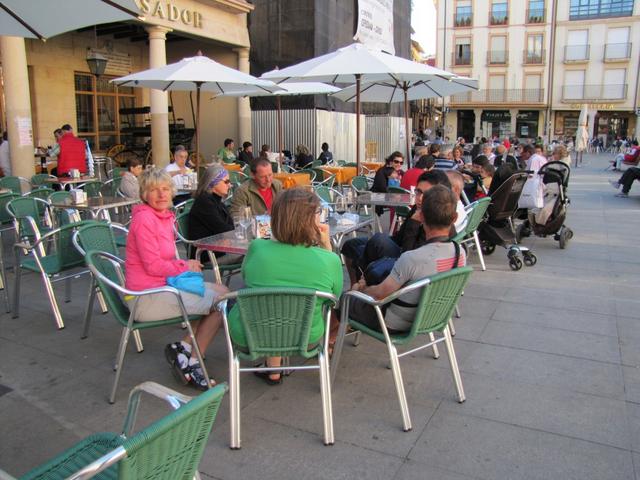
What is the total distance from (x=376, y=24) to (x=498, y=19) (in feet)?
91.3

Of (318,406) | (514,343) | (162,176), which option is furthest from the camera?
(514,343)

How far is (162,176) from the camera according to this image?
3.44 metres

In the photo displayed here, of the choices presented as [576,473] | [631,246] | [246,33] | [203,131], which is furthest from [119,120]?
[576,473]

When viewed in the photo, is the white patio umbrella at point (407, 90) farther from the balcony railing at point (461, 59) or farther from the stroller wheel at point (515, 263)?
the balcony railing at point (461, 59)

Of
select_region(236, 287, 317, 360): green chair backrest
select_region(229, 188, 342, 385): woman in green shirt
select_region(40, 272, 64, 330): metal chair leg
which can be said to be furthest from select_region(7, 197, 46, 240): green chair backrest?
select_region(236, 287, 317, 360): green chair backrest

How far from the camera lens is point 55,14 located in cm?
348

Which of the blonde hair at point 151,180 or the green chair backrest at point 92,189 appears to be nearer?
the blonde hair at point 151,180

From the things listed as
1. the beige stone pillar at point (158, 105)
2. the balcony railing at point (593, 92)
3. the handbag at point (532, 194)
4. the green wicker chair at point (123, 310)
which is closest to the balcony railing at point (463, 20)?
the balcony railing at point (593, 92)

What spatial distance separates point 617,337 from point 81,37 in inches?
543

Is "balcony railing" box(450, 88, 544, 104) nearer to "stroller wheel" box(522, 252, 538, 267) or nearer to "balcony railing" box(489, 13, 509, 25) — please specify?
"balcony railing" box(489, 13, 509, 25)

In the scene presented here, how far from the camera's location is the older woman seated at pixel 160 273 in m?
3.19

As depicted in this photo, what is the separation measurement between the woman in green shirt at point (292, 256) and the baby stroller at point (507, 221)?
148 inches

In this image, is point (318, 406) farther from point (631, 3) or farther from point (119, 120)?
point (631, 3)

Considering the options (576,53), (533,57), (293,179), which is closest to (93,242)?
(293,179)
